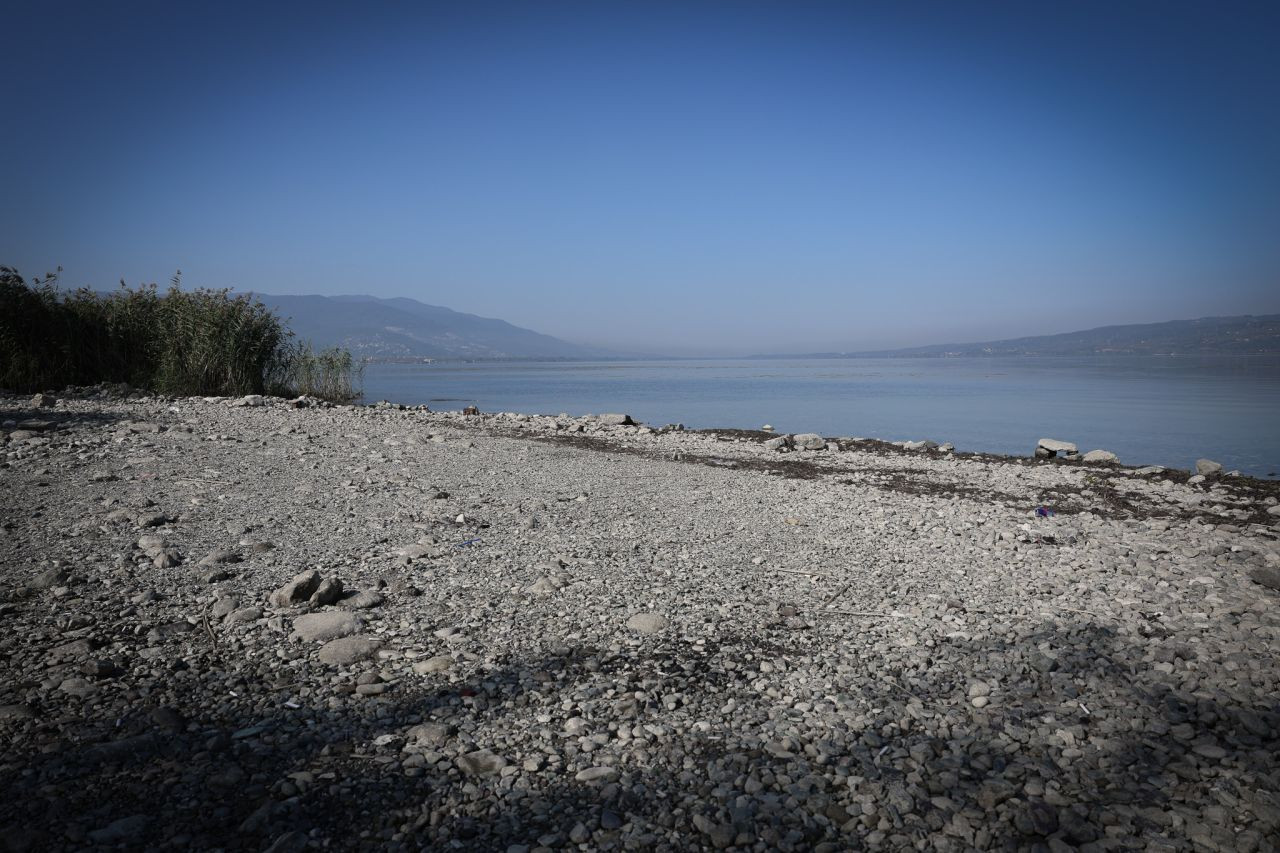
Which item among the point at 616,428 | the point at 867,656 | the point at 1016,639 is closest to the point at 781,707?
the point at 867,656

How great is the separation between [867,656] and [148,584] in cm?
513

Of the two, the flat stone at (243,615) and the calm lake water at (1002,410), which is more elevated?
the flat stone at (243,615)

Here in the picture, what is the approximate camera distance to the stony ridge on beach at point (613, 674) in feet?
8.89

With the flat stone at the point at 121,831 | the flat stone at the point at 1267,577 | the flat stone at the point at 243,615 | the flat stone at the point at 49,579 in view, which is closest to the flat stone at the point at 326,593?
the flat stone at the point at 243,615

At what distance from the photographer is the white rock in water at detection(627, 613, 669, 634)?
4590 mm

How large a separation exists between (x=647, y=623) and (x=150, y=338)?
67.8 feet

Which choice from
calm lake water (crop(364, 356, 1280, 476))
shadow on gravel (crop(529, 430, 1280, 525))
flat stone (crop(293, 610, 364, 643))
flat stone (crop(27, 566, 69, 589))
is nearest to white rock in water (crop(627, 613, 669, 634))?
flat stone (crop(293, 610, 364, 643))

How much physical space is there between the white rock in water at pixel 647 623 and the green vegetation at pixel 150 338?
59.5 ft

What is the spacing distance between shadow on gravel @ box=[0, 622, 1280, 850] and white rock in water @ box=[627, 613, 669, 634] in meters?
0.46

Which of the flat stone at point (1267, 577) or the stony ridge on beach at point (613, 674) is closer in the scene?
the stony ridge on beach at point (613, 674)

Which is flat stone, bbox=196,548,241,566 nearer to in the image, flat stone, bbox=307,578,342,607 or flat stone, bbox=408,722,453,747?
flat stone, bbox=307,578,342,607

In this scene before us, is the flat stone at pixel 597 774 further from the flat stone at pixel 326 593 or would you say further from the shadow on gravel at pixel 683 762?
the flat stone at pixel 326 593

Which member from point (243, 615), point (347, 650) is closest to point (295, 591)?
point (243, 615)

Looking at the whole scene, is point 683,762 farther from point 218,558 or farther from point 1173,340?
point 1173,340
